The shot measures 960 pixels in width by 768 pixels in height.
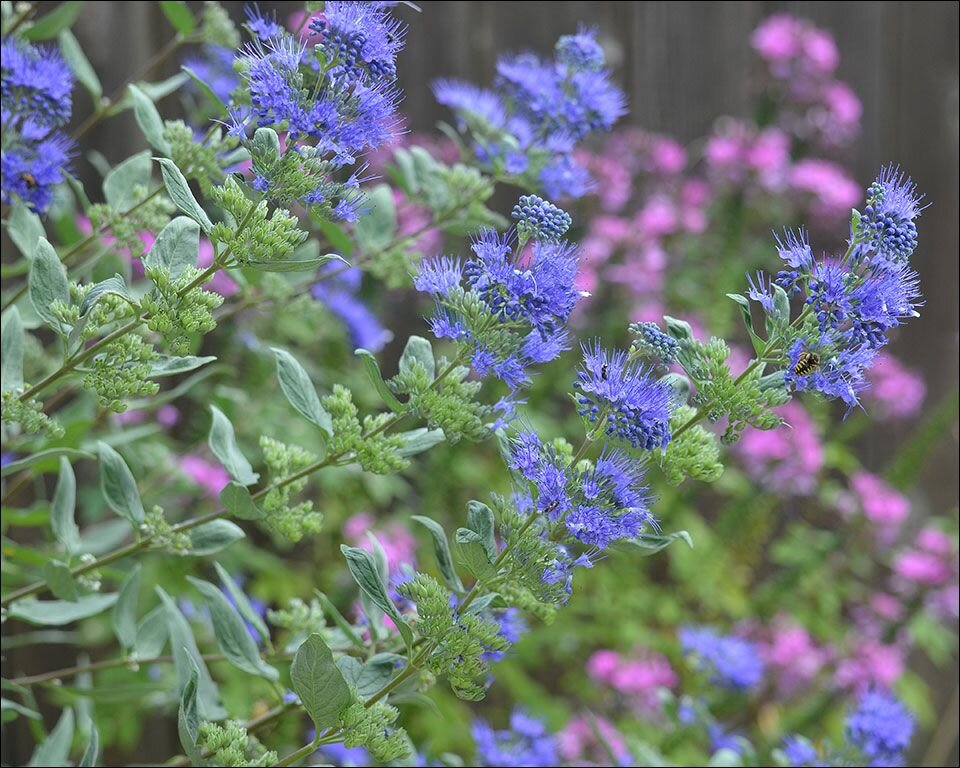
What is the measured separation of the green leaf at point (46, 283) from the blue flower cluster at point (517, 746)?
695 millimetres

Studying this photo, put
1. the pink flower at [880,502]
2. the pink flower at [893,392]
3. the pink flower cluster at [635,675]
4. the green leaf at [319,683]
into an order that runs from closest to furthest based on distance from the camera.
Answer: the green leaf at [319,683] → the pink flower cluster at [635,675] → the pink flower at [880,502] → the pink flower at [893,392]

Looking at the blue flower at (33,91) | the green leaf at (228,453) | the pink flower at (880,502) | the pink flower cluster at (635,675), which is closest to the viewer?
the green leaf at (228,453)

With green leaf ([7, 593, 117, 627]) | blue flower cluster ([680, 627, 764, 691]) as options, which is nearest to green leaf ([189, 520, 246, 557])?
green leaf ([7, 593, 117, 627])

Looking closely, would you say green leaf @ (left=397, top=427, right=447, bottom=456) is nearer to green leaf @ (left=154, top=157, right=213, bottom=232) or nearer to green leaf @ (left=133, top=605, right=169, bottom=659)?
green leaf @ (left=154, top=157, right=213, bottom=232)

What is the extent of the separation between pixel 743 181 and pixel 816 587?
1006mm

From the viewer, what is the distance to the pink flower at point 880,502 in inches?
98.7

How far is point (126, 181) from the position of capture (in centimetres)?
125

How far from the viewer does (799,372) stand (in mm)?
830

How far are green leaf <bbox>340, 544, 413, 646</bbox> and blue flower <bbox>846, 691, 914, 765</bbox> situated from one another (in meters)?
0.72

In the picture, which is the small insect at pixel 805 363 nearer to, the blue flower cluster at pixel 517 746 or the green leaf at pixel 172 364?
the green leaf at pixel 172 364

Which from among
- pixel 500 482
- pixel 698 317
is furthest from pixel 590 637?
pixel 698 317

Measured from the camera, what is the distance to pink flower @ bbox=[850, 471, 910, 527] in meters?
2.51

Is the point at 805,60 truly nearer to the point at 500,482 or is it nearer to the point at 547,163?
the point at 500,482

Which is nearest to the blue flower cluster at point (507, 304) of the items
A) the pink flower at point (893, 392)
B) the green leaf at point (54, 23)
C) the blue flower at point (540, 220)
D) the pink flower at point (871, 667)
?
the blue flower at point (540, 220)
